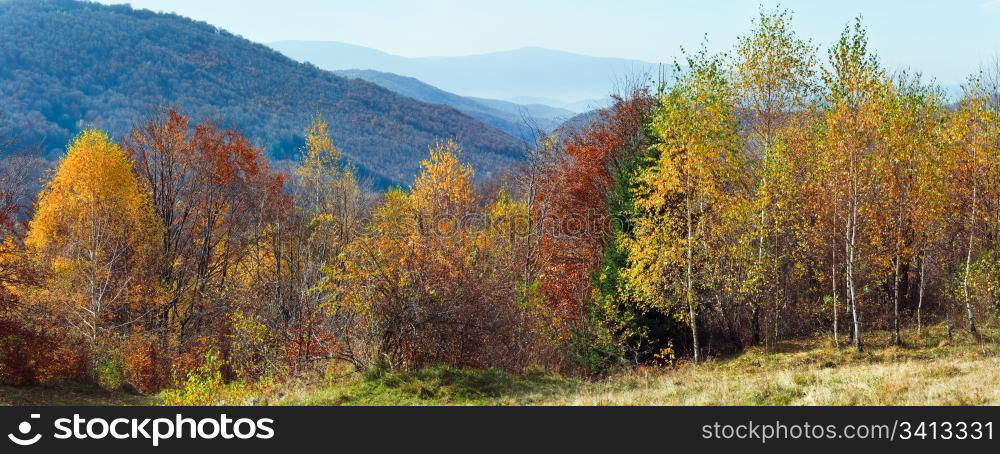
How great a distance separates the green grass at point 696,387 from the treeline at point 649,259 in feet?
4.20

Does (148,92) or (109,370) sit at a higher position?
(148,92)

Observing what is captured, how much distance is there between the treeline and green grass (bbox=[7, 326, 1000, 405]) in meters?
1.28

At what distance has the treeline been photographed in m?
18.7

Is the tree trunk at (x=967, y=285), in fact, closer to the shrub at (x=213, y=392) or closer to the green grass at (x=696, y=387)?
the green grass at (x=696, y=387)

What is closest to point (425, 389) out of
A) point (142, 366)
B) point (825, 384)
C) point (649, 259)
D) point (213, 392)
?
point (213, 392)

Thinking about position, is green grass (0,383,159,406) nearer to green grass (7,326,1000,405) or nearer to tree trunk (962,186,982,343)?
green grass (7,326,1000,405)

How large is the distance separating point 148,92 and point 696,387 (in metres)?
179

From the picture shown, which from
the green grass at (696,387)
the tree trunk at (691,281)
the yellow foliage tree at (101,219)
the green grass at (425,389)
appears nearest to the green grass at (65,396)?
the green grass at (696,387)

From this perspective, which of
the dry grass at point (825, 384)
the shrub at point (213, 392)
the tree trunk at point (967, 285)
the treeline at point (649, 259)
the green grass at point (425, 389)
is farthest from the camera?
the tree trunk at point (967, 285)

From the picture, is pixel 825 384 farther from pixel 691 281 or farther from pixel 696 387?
pixel 691 281

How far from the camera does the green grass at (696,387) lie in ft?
39.8

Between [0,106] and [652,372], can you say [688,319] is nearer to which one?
[652,372]

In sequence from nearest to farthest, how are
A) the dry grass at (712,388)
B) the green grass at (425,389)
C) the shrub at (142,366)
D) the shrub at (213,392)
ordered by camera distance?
the dry grass at (712,388)
the green grass at (425,389)
the shrub at (213,392)
the shrub at (142,366)

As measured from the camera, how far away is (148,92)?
16812 cm
